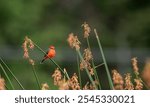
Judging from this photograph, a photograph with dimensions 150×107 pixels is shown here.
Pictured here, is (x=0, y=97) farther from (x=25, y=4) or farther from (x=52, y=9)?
(x=52, y=9)

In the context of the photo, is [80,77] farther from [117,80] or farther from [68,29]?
[68,29]

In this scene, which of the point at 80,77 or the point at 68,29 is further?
the point at 68,29

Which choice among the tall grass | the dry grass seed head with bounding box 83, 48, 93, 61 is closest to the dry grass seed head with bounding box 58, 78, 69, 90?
the tall grass

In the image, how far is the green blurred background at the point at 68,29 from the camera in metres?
19.6

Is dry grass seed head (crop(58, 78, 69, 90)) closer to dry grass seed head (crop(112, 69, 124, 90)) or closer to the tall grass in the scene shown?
the tall grass

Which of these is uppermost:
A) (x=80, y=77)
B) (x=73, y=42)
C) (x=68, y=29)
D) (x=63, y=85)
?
(x=68, y=29)

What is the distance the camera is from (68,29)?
23.2 meters

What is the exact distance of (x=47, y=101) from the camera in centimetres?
447

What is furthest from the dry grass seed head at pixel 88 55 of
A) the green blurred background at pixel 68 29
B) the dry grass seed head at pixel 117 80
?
the green blurred background at pixel 68 29

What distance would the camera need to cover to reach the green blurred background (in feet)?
64.2

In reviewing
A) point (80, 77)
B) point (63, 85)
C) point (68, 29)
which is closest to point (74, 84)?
point (63, 85)

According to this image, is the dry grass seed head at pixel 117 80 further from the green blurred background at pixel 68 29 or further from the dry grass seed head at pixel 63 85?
the green blurred background at pixel 68 29

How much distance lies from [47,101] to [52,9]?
2168 cm

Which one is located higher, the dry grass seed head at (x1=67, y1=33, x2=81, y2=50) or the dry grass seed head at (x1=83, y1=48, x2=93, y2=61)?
the dry grass seed head at (x1=67, y1=33, x2=81, y2=50)
